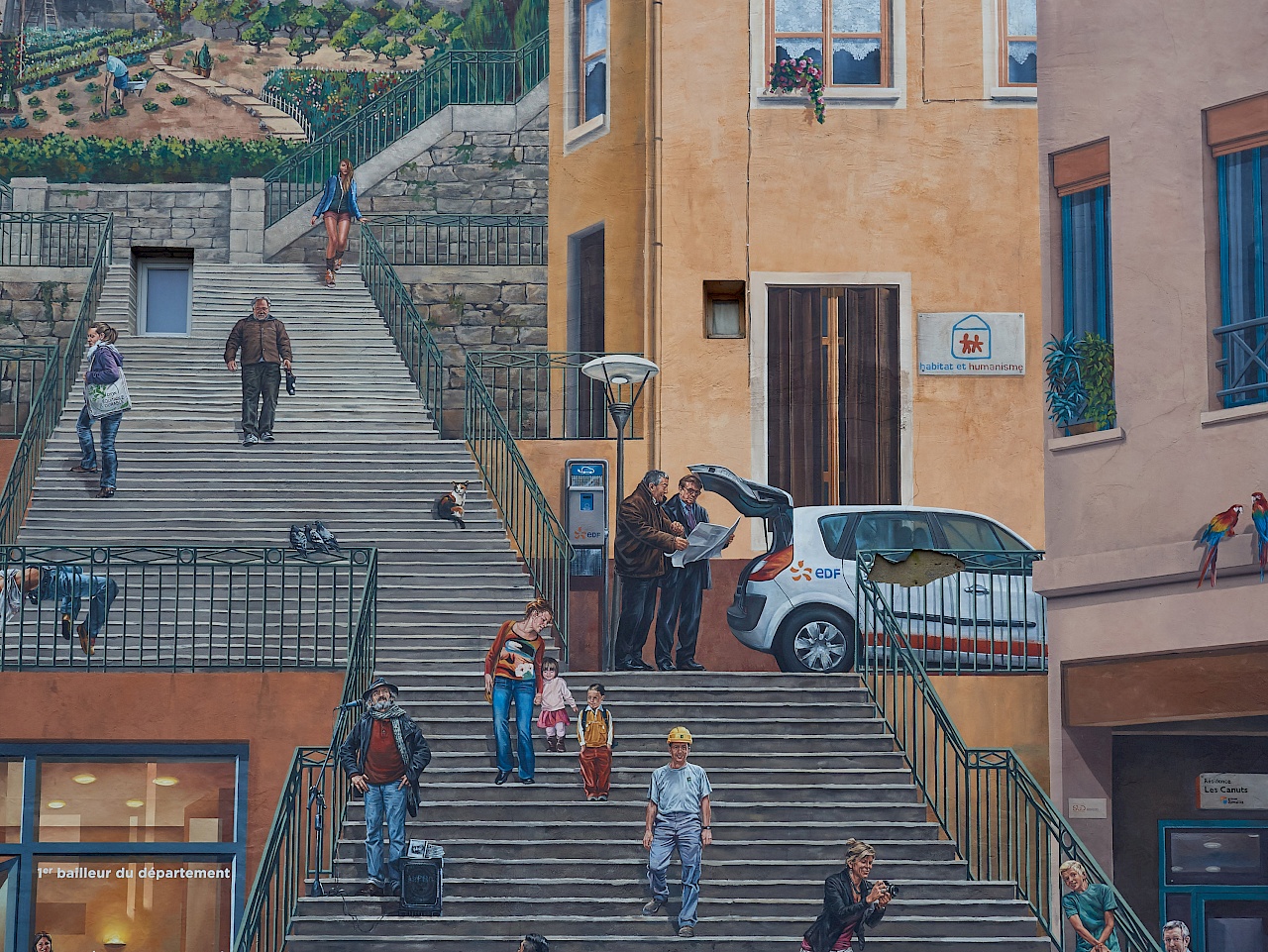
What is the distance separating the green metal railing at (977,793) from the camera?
42.6 ft

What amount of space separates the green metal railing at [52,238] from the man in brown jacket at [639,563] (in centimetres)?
578

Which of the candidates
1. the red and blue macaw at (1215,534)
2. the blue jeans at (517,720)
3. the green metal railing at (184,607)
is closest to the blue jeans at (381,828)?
the blue jeans at (517,720)

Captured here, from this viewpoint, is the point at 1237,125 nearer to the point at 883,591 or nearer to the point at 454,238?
the point at 883,591

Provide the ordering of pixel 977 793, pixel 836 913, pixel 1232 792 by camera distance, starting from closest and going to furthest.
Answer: pixel 836 913
pixel 977 793
pixel 1232 792

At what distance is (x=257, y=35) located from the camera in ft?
59.0

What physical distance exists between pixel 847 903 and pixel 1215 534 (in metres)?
3.47

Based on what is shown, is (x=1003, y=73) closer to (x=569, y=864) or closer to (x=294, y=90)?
(x=294, y=90)

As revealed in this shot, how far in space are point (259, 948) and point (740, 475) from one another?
19.3ft

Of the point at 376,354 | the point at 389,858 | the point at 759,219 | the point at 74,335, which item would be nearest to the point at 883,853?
the point at 389,858

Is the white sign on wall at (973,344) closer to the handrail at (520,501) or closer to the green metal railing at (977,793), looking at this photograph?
the green metal railing at (977,793)

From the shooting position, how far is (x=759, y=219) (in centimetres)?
1725

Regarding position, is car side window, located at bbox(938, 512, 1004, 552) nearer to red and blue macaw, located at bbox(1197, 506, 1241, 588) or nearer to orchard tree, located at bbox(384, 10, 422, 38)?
red and blue macaw, located at bbox(1197, 506, 1241, 588)

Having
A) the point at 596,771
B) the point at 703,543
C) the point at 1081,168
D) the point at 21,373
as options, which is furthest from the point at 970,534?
the point at 21,373

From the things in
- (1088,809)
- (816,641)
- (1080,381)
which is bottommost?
(1088,809)
